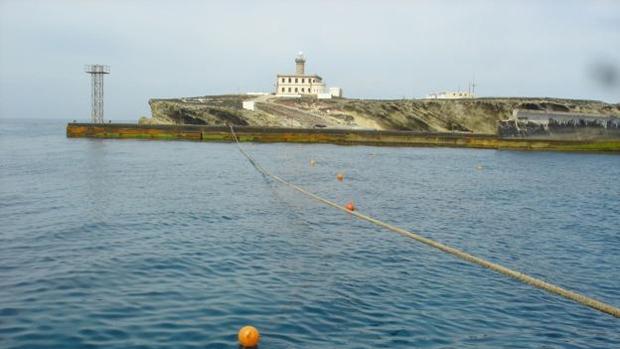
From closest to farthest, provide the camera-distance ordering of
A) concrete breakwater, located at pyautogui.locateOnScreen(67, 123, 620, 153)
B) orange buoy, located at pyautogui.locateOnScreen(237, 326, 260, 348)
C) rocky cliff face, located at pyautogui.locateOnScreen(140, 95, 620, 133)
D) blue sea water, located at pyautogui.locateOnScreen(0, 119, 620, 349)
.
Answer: orange buoy, located at pyautogui.locateOnScreen(237, 326, 260, 348)
blue sea water, located at pyautogui.locateOnScreen(0, 119, 620, 349)
concrete breakwater, located at pyautogui.locateOnScreen(67, 123, 620, 153)
rocky cliff face, located at pyautogui.locateOnScreen(140, 95, 620, 133)

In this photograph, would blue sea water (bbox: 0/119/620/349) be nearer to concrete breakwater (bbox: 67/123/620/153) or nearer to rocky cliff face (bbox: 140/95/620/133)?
concrete breakwater (bbox: 67/123/620/153)

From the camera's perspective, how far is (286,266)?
12992 mm

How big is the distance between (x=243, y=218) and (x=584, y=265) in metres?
11.0

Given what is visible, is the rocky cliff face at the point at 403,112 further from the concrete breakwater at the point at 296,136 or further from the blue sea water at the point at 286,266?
the blue sea water at the point at 286,266

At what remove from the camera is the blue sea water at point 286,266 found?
912cm

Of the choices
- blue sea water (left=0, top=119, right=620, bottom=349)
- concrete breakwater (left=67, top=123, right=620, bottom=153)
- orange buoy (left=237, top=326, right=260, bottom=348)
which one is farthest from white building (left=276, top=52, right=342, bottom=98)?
orange buoy (left=237, top=326, right=260, bottom=348)

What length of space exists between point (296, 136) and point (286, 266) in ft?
169

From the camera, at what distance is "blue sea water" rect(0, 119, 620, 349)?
359 inches

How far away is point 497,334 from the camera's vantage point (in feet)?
30.9

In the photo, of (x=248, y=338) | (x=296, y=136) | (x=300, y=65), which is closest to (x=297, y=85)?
(x=300, y=65)

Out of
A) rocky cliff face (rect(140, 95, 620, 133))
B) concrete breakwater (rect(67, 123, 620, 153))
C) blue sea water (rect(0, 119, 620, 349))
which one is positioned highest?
rocky cliff face (rect(140, 95, 620, 133))

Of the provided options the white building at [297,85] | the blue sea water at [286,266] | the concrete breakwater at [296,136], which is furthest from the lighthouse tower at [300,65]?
the blue sea water at [286,266]

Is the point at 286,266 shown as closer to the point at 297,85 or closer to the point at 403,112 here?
the point at 403,112

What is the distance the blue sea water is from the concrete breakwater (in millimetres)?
34641
